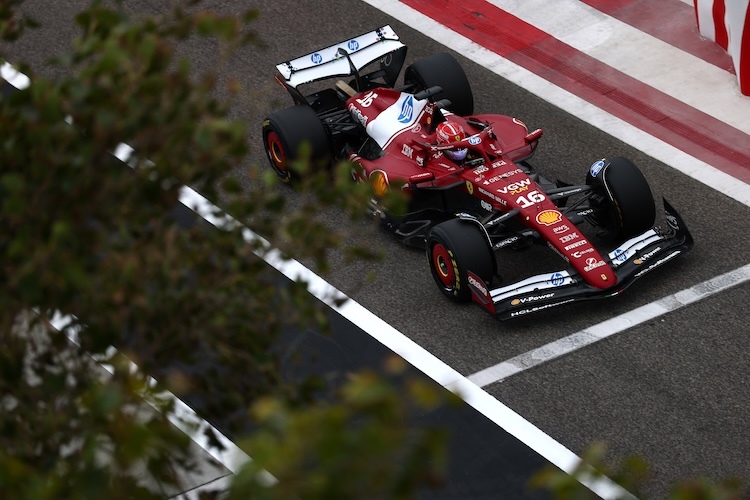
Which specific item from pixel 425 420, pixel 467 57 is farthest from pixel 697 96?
pixel 425 420

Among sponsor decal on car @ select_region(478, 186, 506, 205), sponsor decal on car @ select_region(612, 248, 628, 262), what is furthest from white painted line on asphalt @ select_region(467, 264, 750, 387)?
sponsor decal on car @ select_region(478, 186, 506, 205)

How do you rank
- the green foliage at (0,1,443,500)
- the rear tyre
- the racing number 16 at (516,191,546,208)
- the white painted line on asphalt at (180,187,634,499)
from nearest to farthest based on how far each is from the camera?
1. the green foliage at (0,1,443,500)
2. the white painted line on asphalt at (180,187,634,499)
3. the racing number 16 at (516,191,546,208)
4. the rear tyre

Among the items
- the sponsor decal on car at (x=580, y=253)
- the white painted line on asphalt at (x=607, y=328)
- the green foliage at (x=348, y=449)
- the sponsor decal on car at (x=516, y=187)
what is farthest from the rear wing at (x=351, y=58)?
the green foliage at (x=348, y=449)

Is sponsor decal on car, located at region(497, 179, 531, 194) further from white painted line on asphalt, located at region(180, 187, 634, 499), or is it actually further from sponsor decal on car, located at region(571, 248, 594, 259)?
white painted line on asphalt, located at region(180, 187, 634, 499)

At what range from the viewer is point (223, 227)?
4055 mm

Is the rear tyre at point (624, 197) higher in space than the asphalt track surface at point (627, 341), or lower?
higher

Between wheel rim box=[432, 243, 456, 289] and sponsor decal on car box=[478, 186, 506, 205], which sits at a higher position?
sponsor decal on car box=[478, 186, 506, 205]

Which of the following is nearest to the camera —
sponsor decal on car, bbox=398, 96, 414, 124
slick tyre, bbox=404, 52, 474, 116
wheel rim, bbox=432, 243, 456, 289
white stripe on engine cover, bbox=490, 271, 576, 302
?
white stripe on engine cover, bbox=490, 271, 576, 302

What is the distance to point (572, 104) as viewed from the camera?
11.7 m

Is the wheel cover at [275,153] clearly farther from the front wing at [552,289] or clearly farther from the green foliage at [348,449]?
the green foliage at [348,449]

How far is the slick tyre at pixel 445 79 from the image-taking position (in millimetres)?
10883

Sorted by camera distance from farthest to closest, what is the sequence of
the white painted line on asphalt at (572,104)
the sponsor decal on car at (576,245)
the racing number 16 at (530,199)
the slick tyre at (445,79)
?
the slick tyre at (445,79) → the white painted line on asphalt at (572,104) → the racing number 16 at (530,199) → the sponsor decal on car at (576,245)

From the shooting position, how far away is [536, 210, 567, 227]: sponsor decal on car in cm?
896

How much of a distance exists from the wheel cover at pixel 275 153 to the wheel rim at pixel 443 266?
195 centimetres
